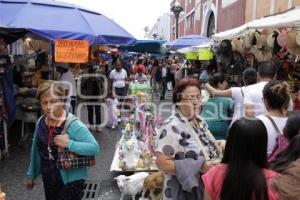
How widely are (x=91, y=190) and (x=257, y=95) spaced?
279 centimetres

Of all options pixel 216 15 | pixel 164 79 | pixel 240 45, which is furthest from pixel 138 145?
pixel 216 15

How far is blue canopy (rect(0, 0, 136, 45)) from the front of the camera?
606 centimetres

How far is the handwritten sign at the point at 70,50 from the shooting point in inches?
245

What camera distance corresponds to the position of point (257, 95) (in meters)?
4.63

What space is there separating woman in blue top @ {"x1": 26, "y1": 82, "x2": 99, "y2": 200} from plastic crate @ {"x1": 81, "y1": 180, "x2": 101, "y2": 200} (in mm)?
2201

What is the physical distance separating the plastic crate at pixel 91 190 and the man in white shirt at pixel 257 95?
96.9 inches

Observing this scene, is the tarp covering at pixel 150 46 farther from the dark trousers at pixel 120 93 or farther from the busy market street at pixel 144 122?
the dark trousers at pixel 120 93

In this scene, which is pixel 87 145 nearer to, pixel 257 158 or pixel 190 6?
pixel 257 158

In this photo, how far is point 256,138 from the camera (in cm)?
206

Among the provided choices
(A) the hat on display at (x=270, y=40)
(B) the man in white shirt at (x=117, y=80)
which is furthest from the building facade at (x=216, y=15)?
(A) the hat on display at (x=270, y=40)

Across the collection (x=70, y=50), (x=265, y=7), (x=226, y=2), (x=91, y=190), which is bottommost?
(x=91, y=190)

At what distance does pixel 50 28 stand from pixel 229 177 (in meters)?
4.75

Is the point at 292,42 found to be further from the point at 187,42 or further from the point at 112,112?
the point at 187,42

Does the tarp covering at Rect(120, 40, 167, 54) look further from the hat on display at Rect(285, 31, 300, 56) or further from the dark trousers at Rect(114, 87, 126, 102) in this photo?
the hat on display at Rect(285, 31, 300, 56)
